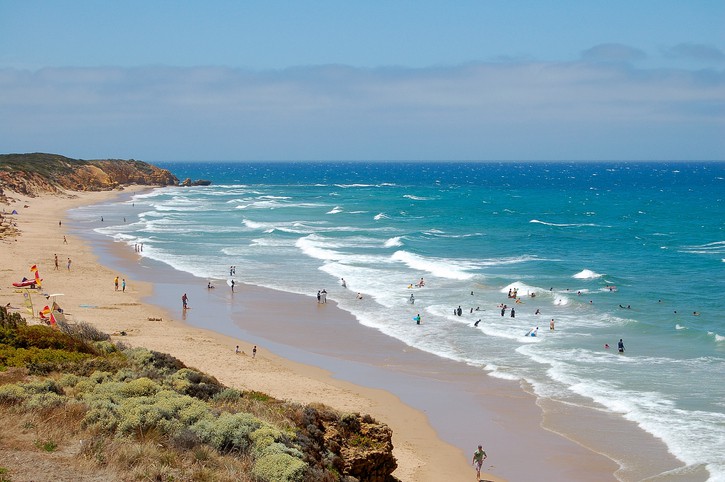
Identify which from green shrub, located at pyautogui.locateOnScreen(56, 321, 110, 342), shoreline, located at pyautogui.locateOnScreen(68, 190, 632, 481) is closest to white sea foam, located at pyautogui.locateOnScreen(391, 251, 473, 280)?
shoreline, located at pyautogui.locateOnScreen(68, 190, 632, 481)

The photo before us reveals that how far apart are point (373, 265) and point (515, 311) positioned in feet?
47.5

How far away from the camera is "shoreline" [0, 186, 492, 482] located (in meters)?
19.0

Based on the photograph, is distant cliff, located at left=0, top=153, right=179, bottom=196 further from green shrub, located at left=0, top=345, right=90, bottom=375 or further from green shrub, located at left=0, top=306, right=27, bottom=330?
green shrub, located at left=0, top=345, right=90, bottom=375

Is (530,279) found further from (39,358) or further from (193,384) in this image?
(39,358)

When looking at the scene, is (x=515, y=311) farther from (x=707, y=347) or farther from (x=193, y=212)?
(x=193, y=212)

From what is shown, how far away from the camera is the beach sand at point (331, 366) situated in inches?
738

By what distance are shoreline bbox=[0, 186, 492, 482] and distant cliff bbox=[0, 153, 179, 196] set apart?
160 feet

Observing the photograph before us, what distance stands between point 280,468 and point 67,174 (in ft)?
379

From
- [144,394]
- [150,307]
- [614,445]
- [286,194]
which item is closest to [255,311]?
[150,307]

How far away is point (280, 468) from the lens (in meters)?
10.0

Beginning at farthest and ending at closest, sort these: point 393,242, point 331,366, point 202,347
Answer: point 393,242 < point 202,347 < point 331,366

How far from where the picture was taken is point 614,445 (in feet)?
63.4

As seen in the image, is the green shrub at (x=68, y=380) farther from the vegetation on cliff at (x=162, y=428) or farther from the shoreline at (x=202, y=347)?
the shoreline at (x=202, y=347)


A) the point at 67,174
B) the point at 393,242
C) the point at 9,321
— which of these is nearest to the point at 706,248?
the point at 393,242
